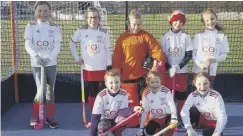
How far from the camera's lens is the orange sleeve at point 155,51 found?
439 centimetres

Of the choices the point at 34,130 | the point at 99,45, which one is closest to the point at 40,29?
the point at 99,45

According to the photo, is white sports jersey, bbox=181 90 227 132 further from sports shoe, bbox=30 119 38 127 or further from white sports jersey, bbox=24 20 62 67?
sports shoe, bbox=30 119 38 127

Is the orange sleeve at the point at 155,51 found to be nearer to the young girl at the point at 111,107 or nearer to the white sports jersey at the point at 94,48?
the white sports jersey at the point at 94,48

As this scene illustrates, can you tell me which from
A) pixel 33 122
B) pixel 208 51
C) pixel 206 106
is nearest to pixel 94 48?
pixel 33 122

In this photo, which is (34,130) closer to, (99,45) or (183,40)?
(99,45)

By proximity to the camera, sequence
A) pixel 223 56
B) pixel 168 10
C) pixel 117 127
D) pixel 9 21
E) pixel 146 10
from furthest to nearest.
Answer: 1. pixel 146 10
2. pixel 168 10
3. pixel 9 21
4. pixel 223 56
5. pixel 117 127

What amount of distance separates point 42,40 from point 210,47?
1.67 meters

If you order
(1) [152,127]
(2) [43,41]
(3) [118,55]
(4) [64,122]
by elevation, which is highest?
(2) [43,41]

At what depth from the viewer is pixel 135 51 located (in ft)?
14.5

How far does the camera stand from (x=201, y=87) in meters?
3.94

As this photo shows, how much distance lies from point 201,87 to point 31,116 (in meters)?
2.09

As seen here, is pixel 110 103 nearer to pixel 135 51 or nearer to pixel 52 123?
pixel 135 51

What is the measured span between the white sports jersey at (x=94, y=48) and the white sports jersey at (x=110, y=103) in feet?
2.10

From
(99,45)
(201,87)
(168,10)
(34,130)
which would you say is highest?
(168,10)
